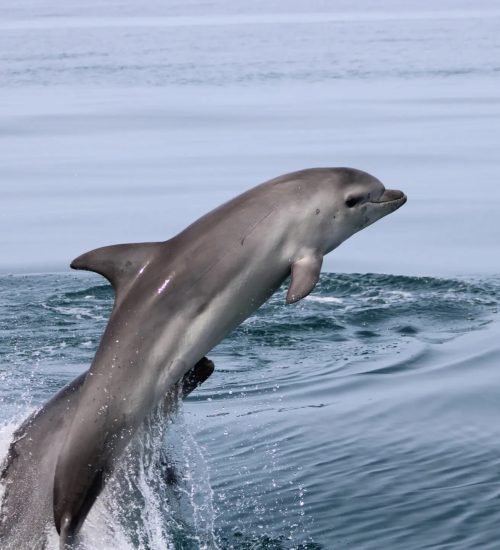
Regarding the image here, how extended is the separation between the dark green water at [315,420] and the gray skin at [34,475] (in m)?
0.26

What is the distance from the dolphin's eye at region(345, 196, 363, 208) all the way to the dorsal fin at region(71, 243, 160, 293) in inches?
53.2

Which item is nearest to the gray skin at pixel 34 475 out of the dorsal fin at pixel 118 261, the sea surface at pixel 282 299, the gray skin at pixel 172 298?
the sea surface at pixel 282 299

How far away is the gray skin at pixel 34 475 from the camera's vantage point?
8.00 m

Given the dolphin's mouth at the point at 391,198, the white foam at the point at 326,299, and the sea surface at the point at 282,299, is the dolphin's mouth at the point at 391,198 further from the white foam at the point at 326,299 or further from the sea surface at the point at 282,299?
the white foam at the point at 326,299

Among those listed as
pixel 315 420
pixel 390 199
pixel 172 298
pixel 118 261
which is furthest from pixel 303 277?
pixel 315 420

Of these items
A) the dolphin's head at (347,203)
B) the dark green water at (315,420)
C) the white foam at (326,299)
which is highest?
the dolphin's head at (347,203)

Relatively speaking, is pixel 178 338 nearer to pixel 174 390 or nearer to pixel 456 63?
pixel 174 390

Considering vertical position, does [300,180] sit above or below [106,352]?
above

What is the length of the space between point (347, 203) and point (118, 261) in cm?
159

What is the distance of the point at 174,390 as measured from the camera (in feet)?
27.4

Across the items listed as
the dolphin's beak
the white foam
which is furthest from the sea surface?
the dolphin's beak

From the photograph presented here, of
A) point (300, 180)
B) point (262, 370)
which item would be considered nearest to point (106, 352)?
point (300, 180)

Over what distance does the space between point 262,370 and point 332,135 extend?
14765 mm

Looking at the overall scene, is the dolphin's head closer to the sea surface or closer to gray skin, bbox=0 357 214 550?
the sea surface
